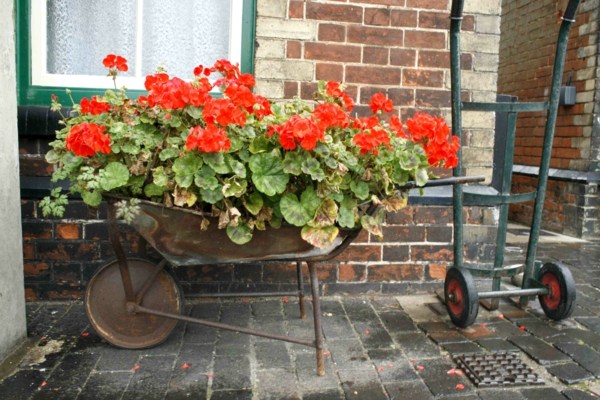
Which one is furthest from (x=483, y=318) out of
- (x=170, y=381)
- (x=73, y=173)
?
(x=73, y=173)

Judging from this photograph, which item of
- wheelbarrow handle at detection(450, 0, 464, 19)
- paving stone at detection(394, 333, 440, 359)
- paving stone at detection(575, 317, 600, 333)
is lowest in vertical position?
paving stone at detection(394, 333, 440, 359)

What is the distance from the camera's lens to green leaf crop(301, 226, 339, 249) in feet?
8.14

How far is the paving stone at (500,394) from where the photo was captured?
8.13 feet

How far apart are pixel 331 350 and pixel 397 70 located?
1.89 metres

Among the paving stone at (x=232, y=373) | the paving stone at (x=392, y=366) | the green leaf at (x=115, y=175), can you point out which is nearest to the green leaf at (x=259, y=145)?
the green leaf at (x=115, y=175)

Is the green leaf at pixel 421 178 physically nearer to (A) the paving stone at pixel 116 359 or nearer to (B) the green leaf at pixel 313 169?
(B) the green leaf at pixel 313 169

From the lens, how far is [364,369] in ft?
8.98

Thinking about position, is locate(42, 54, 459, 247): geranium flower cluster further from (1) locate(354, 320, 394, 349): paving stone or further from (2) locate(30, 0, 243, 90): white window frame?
(2) locate(30, 0, 243, 90): white window frame

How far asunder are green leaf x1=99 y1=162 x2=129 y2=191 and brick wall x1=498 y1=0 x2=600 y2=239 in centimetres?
517

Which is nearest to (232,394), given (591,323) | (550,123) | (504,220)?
(504,220)

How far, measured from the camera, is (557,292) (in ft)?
11.0

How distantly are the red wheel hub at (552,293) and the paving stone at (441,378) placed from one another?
0.94m

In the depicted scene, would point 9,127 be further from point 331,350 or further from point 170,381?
point 331,350

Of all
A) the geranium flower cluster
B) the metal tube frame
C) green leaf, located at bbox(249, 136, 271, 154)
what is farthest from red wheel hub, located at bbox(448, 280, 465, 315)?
green leaf, located at bbox(249, 136, 271, 154)
